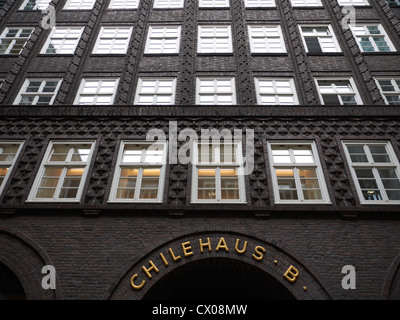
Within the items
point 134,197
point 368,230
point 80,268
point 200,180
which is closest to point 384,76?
point 368,230

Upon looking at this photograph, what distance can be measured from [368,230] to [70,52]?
Result: 15.4 metres

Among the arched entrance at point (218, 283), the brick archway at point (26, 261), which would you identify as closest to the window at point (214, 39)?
the arched entrance at point (218, 283)

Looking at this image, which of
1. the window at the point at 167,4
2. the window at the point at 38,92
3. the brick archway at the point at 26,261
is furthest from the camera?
the window at the point at 167,4

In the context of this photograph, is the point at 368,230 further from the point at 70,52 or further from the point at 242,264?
the point at 70,52

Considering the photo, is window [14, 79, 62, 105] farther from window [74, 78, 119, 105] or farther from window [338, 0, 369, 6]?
window [338, 0, 369, 6]

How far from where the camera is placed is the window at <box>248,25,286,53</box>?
15.8 metres

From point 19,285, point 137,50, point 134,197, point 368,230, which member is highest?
point 137,50

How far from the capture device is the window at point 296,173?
10.3m

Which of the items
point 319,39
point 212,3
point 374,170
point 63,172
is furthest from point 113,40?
point 374,170

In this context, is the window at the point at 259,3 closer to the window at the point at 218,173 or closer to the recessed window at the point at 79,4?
the recessed window at the point at 79,4

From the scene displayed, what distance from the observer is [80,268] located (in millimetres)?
8859

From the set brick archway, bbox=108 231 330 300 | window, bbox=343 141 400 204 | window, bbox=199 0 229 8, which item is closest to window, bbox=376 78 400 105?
window, bbox=343 141 400 204

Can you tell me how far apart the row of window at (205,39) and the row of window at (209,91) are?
228 cm

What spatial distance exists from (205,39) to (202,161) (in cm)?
823
